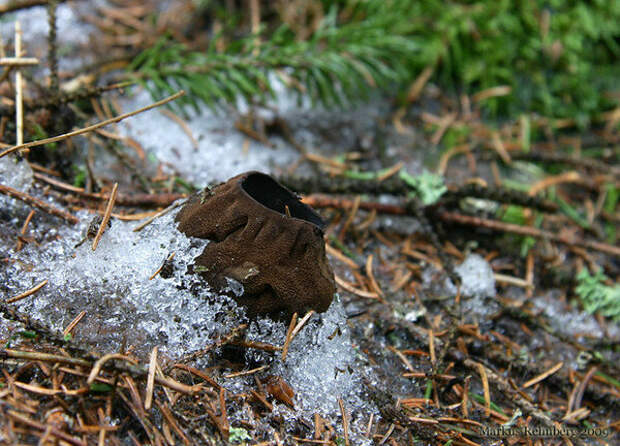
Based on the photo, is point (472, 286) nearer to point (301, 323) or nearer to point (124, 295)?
point (301, 323)

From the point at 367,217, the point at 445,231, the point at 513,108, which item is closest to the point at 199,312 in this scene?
the point at 367,217

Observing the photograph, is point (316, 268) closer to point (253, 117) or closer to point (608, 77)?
point (253, 117)

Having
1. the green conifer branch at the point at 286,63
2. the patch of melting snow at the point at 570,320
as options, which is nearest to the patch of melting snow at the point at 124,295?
the green conifer branch at the point at 286,63

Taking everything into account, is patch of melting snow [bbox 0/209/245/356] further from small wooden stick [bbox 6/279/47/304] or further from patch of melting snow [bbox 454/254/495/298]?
patch of melting snow [bbox 454/254/495/298]

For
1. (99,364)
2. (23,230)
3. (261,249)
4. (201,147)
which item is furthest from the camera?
(201,147)

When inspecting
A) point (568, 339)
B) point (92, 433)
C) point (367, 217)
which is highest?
point (92, 433)

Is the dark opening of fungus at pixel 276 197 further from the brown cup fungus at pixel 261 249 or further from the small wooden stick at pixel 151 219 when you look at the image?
the small wooden stick at pixel 151 219

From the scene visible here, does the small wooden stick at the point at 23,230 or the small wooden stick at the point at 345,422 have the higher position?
the small wooden stick at the point at 23,230

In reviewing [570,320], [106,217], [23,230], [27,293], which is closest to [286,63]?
[106,217]
